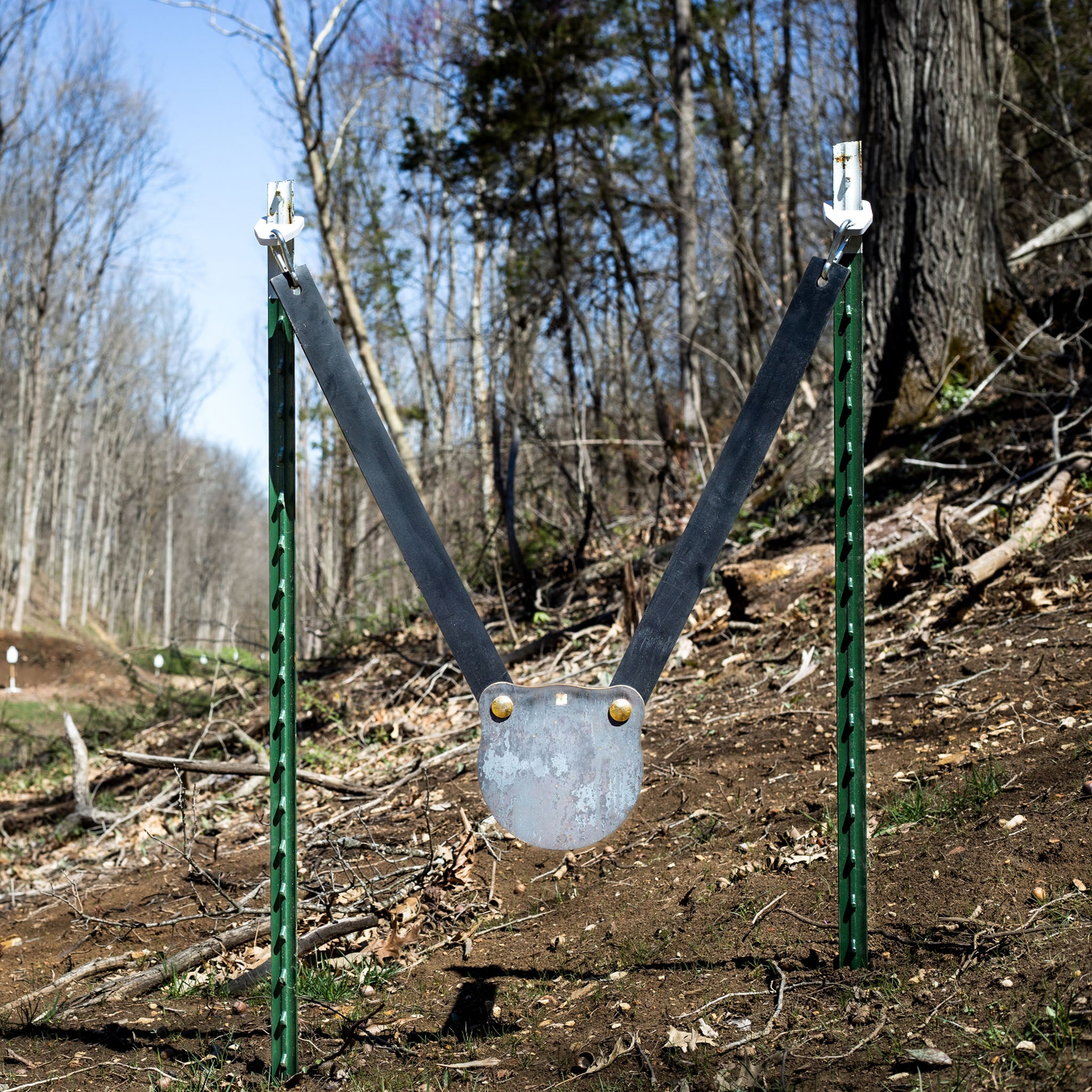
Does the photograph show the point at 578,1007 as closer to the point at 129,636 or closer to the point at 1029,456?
the point at 1029,456

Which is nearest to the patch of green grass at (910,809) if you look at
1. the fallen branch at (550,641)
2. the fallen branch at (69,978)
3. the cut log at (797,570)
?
the cut log at (797,570)

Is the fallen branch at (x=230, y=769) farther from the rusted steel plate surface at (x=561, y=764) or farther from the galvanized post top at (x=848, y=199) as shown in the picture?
the galvanized post top at (x=848, y=199)

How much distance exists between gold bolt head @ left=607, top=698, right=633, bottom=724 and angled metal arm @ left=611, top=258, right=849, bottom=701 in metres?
0.05

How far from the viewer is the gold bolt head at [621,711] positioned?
2.14 m

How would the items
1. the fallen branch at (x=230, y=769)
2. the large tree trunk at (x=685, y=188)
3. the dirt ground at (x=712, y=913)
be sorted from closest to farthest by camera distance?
the dirt ground at (x=712, y=913) → the fallen branch at (x=230, y=769) → the large tree trunk at (x=685, y=188)

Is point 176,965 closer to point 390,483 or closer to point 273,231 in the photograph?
point 390,483

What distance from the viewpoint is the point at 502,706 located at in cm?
214

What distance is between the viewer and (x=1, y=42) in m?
20.1

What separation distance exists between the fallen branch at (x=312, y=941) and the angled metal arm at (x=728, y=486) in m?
1.64

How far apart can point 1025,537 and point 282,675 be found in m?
3.88

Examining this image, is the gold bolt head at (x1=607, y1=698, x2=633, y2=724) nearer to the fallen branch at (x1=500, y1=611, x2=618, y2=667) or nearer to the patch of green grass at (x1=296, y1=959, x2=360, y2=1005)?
the patch of green grass at (x1=296, y1=959, x2=360, y2=1005)

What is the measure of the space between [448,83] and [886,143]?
8.56 metres

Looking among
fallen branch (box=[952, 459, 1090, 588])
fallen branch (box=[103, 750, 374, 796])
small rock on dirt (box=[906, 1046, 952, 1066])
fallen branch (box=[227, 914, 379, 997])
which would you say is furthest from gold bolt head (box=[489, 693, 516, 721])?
fallen branch (box=[952, 459, 1090, 588])

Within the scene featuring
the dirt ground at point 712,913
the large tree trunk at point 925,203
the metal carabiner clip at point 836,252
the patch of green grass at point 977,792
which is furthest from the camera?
the large tree trunk at point 925,203
